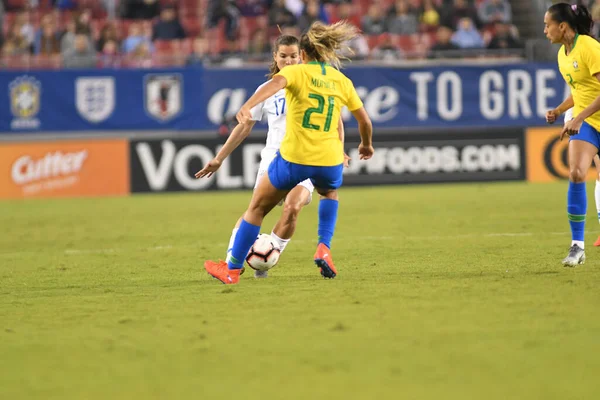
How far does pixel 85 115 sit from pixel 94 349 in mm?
15314

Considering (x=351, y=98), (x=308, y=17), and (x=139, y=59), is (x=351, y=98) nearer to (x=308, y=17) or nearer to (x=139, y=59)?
(x=139, y=59)

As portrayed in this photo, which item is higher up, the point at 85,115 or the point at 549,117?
the point at 549,117

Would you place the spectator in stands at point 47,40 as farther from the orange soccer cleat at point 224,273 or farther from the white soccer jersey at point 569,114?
the orange soccer cleat at point 224,273

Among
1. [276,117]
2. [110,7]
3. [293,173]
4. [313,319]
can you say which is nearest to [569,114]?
[276,117]

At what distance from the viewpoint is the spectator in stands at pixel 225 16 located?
71.0ft

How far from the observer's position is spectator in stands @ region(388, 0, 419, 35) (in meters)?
22.0

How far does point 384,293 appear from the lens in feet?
23.3

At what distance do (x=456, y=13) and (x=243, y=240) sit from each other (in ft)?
52.1

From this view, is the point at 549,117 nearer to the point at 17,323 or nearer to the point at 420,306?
the point at 420,306

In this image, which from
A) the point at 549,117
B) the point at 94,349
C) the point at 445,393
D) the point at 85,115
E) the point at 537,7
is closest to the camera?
the point at 445,393

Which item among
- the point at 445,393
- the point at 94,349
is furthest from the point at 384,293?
the point at 445,393

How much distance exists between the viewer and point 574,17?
832 cm

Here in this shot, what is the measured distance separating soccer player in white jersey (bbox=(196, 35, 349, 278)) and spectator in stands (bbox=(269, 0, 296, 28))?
13.4 m

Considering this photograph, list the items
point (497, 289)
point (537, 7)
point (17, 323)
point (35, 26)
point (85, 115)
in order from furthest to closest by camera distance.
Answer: point (537, 7) → point (35, 26) → point (85, 115) → point (497, 289) → point (17, 323)
